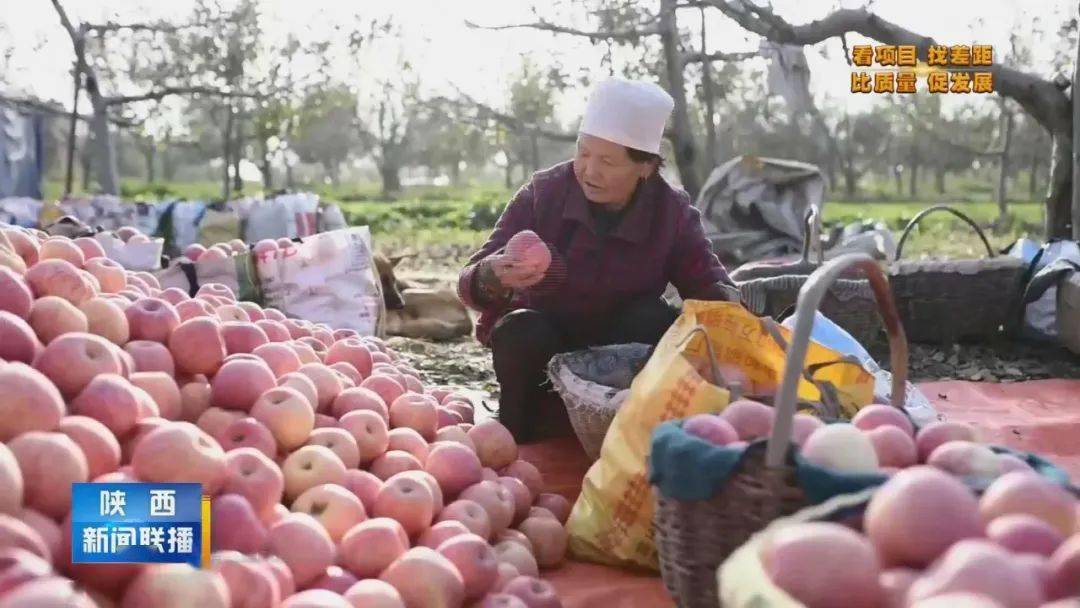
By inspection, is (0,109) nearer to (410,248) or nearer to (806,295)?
(410,248)

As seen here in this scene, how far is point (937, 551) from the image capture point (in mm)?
1104

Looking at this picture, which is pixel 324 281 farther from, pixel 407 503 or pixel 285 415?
pixel 407 503

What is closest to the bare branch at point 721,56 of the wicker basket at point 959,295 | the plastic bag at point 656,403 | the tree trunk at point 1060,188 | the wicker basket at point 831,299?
the tree trunk at point 1060,188

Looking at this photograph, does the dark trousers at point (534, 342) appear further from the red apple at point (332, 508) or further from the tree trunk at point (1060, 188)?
the tree trunk at point (1060, 188)

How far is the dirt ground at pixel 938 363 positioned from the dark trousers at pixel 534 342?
94 centimetres

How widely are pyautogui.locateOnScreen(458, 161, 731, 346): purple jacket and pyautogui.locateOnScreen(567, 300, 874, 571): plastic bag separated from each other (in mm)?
747

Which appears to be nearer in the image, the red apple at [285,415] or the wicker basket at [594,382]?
the red apple at [285,415]

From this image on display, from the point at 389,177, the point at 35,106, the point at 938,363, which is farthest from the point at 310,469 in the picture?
the point at 389,177

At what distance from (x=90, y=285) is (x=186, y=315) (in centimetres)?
24

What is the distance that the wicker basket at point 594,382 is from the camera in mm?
2586

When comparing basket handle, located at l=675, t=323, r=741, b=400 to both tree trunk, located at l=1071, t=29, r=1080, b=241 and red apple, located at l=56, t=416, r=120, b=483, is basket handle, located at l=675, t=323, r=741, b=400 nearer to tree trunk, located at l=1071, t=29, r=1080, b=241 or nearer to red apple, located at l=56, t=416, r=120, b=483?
red apple, located at l=56, t=416, r=120, b=483

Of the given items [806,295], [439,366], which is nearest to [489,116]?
[439,366]

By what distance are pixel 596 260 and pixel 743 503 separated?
175cm

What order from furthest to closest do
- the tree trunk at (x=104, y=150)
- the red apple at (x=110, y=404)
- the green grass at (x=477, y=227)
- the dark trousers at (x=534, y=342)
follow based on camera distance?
the green grass at (x=477, y=227)
the tree trunk at (x=104, y=150)
the dark trousers at (x=534, y=342)
the red apple at (x=110, y=404)
